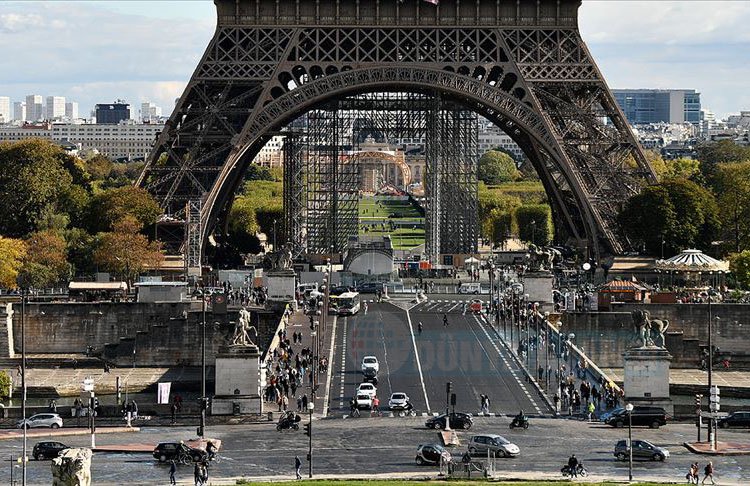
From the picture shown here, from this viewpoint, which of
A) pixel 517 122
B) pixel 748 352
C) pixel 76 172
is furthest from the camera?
pixel 76 172

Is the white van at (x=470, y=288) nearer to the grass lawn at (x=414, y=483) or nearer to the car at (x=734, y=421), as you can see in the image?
the car at (x=734, y=421)

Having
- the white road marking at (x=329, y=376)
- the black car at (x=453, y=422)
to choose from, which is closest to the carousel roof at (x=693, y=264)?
the white road marking at (x=329, y=376)

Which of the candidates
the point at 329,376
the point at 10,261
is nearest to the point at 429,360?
the point at 329,376

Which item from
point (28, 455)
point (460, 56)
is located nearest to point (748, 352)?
point (460, 56)

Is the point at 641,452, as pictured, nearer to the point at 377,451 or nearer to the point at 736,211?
the point at 377,451

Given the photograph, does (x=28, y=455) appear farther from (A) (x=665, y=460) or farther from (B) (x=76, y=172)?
(B) (x=76, y=172)

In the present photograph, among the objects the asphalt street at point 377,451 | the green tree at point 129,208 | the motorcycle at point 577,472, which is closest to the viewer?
the motorcycle at point 577,472

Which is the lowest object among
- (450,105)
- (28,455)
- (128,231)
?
(28,455)
